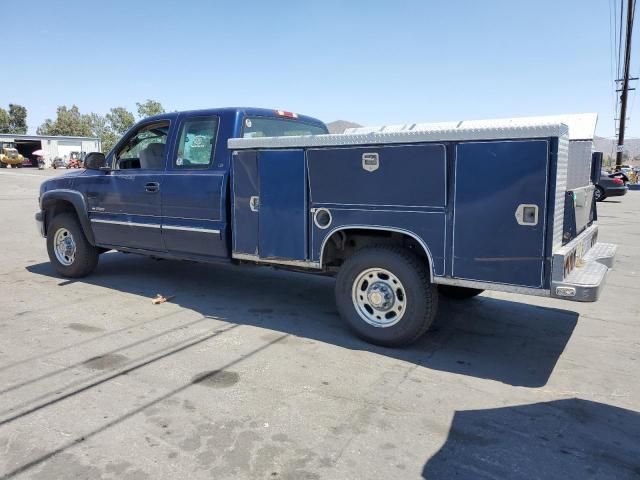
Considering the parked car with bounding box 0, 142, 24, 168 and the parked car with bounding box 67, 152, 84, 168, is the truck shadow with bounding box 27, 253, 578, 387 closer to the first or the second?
the parked car with bounding box 67, 152, 84, 168

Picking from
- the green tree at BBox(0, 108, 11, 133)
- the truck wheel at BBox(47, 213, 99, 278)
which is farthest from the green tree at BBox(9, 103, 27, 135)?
the truck wheel at BBox(47, 213, 99, 278)

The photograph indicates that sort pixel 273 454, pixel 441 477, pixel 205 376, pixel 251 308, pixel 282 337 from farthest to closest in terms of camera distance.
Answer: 1. pixel 251 308
2. pixel 282 337
3. pixel 205 376
4. pixel 273 454
5. pixel 441 477

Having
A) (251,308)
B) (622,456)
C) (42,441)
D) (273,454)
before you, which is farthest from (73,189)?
(622,456)

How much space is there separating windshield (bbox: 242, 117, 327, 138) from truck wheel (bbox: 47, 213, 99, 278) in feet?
9.79

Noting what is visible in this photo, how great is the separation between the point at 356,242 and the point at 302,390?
66.0 inches

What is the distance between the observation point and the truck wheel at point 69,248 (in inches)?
283

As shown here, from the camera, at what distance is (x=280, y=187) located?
5.08 m

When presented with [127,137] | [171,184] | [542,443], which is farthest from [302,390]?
[127,137]

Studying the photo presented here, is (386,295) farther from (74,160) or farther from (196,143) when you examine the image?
(74,160)

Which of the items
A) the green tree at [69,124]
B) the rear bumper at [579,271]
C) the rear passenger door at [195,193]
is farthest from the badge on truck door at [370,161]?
the green tree at [69,124]

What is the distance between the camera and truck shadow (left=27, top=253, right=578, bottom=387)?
4.54 m

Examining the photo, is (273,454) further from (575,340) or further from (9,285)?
(9,285)

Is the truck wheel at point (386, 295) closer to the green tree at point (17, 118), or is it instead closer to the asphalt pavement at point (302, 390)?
the asphalt pavement at point (302, 390)

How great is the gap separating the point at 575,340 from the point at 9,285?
6.87 m
